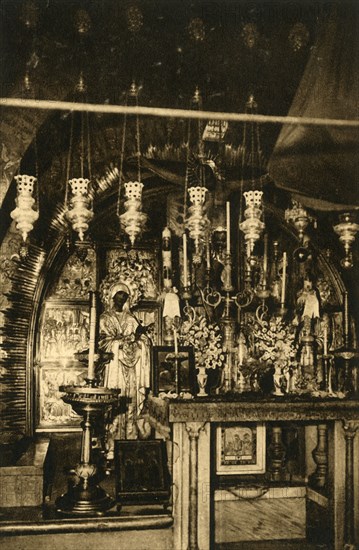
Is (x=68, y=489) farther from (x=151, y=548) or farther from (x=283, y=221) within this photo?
(x=283, y=221)

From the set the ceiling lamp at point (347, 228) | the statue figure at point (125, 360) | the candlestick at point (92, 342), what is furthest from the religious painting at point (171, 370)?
the ceiling lamp at point (347, 228)

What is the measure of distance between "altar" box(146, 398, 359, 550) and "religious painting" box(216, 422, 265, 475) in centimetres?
70

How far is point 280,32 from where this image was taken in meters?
6.14

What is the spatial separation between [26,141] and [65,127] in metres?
1.08

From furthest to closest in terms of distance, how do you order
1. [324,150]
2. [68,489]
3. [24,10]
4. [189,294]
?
[189,294] → [68,489] → [24,10] → [324,150]

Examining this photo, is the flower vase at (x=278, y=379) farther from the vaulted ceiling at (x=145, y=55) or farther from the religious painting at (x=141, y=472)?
the vaulted ceiling at (x=145, y=55)

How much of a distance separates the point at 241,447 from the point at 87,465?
2.17 metres

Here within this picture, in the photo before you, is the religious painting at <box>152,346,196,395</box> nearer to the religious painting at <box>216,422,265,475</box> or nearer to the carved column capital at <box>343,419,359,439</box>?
the religious painting at <box>216,422,265,475</box>

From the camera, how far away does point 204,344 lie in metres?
7.01

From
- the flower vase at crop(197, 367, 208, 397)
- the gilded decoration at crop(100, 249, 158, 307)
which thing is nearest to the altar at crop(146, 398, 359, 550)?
the flower vase at crop(197, 367, 208, 397)

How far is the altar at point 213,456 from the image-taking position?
5.33 metres

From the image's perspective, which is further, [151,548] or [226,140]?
[226,140]

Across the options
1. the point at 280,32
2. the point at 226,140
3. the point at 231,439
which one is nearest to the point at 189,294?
the point at 231,439

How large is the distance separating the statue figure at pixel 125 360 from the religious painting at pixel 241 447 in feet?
Answer: 3.21
